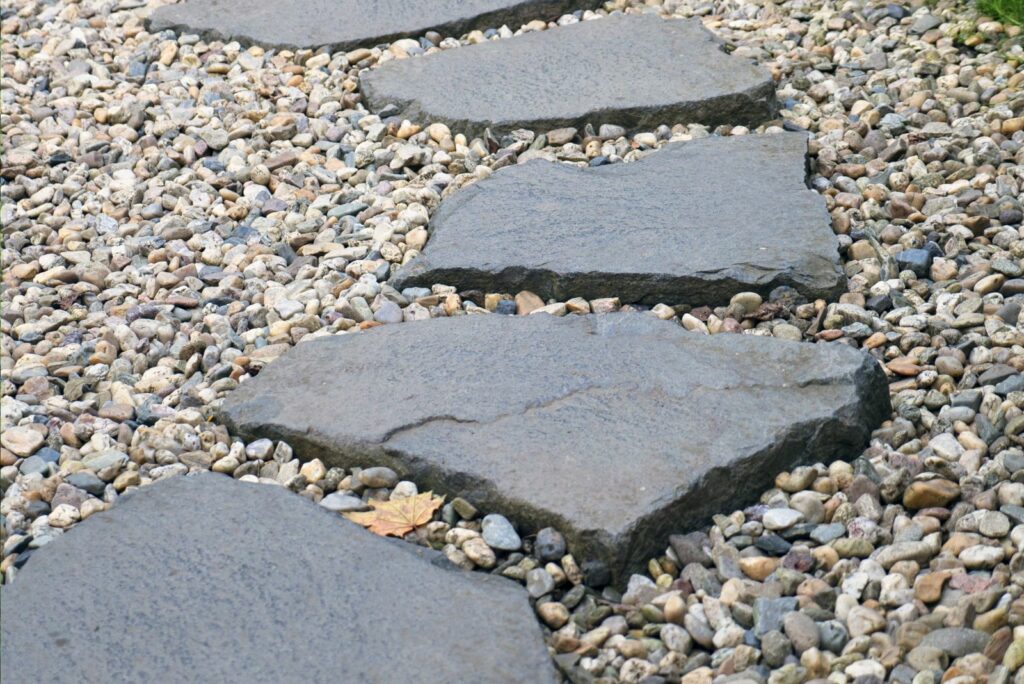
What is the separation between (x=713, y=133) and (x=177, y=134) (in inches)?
53.4

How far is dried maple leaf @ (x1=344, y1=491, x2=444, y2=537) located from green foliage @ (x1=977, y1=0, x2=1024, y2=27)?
228 centimetres

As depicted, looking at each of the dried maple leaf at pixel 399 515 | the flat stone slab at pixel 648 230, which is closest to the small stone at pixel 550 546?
the dried maple leaf at pixel 399 515

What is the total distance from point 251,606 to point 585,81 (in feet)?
6.15

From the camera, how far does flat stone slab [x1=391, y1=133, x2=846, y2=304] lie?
234cm

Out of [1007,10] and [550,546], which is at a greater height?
[1007,10]

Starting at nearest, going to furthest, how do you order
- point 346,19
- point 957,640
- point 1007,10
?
point 957,640
point 1007,10
point 346,19

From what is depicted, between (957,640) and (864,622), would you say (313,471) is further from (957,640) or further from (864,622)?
(957,640)

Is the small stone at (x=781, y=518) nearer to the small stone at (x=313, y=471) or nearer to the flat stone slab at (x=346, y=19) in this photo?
the small stone at (x=313, y=471)

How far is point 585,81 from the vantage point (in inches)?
123

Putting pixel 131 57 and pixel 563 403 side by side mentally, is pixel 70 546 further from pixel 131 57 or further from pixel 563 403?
pixel 131 57

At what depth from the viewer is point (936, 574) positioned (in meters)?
1.69

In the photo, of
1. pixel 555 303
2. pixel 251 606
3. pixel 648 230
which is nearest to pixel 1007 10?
pixel 648 230

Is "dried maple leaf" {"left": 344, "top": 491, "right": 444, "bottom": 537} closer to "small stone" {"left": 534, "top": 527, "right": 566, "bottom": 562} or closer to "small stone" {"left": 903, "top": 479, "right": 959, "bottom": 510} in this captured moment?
"small stone" {"left": 534, "top": 527, "right": 566, "bottom": 562}

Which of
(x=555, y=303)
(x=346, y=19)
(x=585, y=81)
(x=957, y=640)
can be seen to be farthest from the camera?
(x=346, y=19)
